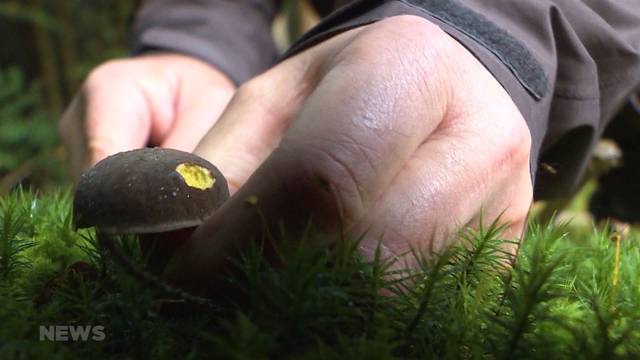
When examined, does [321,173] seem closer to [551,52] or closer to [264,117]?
[264,117]

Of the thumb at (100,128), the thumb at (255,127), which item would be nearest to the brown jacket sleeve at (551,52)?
the thumb at (255,127)

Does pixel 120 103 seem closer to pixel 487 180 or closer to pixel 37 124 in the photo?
pixel 487 180

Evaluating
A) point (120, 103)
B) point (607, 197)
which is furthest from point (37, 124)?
point (607, 197)

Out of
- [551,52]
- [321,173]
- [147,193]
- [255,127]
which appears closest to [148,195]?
[147,193]

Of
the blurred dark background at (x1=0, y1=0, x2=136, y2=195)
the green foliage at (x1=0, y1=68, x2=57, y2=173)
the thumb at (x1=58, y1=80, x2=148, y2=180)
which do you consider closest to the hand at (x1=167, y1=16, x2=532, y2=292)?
the thumb at (x1=58, y1=80, x2=148, y2=180)

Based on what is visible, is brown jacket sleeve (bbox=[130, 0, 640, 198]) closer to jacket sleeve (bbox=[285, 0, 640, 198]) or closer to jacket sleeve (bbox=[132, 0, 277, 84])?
jacket sleeve (bbox=[285, 0, 640, 198])

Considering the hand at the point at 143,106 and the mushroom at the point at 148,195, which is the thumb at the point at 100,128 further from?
the mushroom at the point at 148,195
